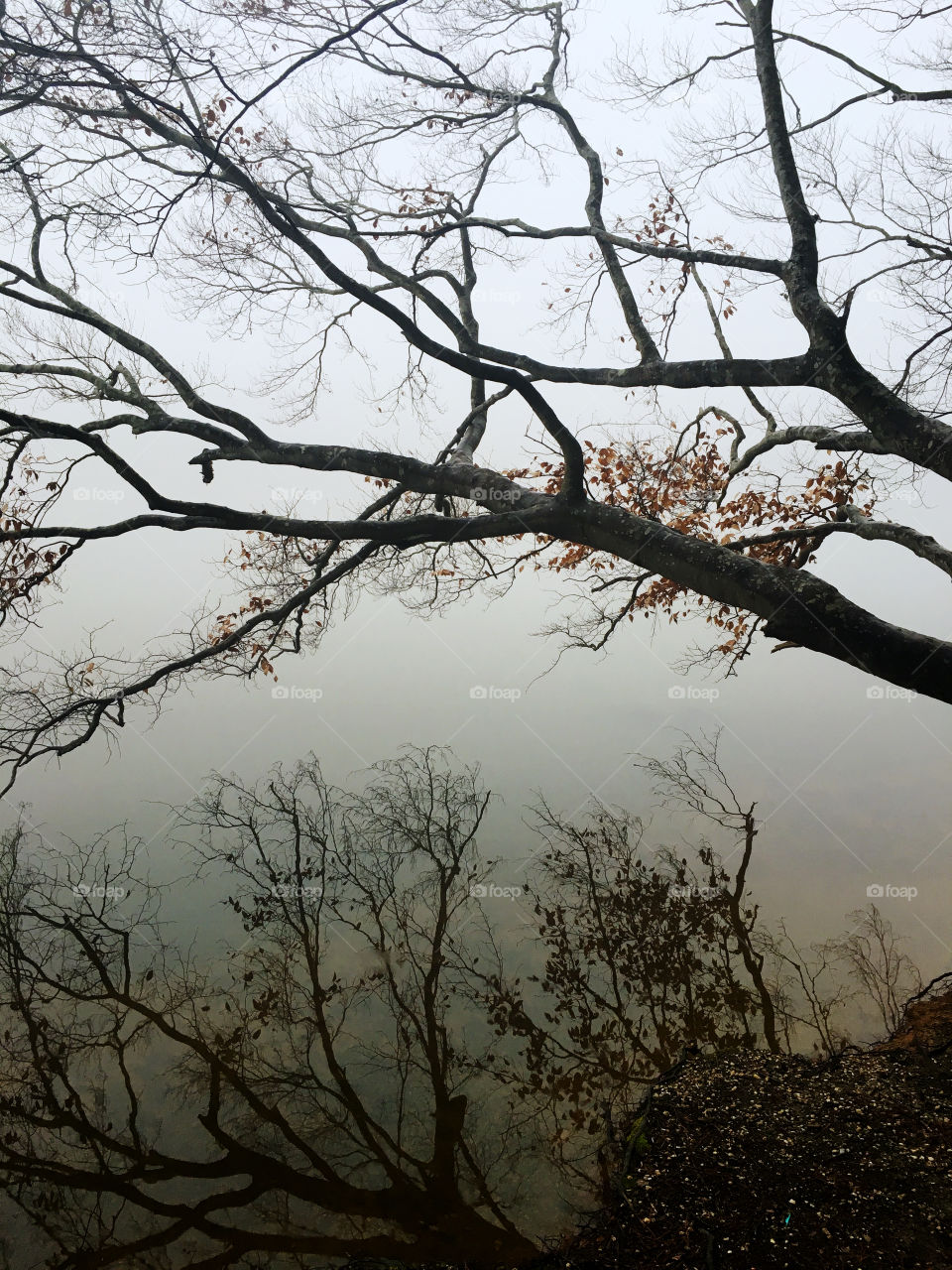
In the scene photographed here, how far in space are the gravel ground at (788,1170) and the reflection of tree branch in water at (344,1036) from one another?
0.27 meters

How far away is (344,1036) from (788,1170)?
2.36 metres

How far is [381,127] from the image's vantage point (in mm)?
6121

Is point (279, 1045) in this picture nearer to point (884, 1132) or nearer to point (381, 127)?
point (884, 1132)

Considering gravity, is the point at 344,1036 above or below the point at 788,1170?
above

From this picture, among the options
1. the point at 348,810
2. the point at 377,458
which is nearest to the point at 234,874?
the point at 348,810

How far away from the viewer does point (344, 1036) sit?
13.9 ft

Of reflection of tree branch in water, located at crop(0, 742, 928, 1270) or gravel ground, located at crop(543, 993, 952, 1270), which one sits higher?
reflection of tree branch in water, located at crop(0, 742, 928, 1270)

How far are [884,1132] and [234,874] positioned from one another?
4947 mm

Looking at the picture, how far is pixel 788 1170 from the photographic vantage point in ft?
9.71

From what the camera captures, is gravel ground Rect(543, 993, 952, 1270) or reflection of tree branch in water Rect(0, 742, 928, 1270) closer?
gravel ground Rect(543, 993, 952, 1270)

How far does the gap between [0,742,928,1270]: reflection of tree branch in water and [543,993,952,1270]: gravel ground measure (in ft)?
0.89

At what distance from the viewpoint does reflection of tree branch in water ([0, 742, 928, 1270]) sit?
3.11 meters

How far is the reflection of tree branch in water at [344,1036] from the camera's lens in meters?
3.11

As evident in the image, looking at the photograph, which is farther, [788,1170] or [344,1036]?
[344,1036]
